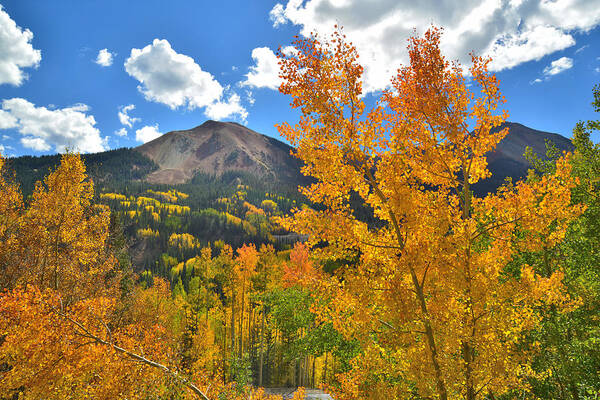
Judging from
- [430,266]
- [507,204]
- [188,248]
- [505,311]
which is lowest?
[188,248]

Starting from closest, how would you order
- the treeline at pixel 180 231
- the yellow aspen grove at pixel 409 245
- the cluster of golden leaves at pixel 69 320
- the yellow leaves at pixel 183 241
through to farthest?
the yellow aspen grove at pixel 409 245
the cluster of golden leaves at pixel 69 320
the treeline at pixel 180 231
the yellow leaves at pixel 183 241

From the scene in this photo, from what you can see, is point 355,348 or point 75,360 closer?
point 75,360

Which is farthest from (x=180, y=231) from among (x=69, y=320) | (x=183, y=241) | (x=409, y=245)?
(x=409, y=245)

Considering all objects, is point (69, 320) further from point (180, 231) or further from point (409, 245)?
point (180, 231)

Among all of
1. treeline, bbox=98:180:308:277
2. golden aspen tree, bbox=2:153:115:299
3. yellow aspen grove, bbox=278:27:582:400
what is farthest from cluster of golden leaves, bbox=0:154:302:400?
treeline, bbox=98:180:308:277

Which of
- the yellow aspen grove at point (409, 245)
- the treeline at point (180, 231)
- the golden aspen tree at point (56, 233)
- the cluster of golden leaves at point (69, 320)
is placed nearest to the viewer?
the yellow aspen grove at point (409, 245)

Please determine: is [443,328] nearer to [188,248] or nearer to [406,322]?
[406,322]

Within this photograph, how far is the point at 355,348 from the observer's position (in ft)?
44.7

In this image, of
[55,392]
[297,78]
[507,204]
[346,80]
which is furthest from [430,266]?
[55,392]

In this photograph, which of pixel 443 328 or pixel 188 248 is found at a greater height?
pixel 443 328

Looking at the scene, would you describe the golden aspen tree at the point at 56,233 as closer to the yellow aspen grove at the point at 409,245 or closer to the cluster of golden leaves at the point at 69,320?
the cluster of golden leaves at the point at 69,320

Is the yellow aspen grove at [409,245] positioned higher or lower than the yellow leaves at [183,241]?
higher

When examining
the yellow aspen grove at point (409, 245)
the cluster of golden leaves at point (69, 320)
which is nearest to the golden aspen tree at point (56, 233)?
the cluster of golden leaves at point (69, 320)

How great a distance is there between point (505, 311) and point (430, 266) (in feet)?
5.12
